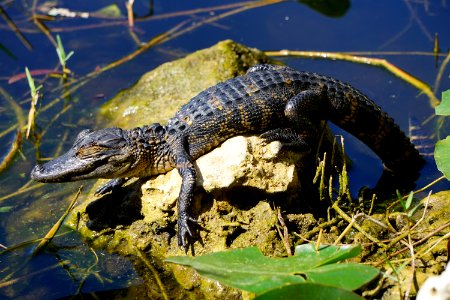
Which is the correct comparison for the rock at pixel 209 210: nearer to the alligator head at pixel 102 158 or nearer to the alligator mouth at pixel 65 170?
the alligator head at pixel 102 158

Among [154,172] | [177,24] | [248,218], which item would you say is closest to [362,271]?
[248,218]

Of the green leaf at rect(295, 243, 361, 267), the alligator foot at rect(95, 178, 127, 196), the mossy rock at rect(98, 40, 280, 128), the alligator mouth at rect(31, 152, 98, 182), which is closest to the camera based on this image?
the green leaf at rect(295, 243, 361, 267)

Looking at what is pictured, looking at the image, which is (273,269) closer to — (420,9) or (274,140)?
(274,140)

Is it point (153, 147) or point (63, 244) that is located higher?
point (153, 147)

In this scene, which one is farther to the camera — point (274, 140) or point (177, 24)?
point (177, 24)

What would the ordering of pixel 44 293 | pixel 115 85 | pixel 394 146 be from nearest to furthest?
pixel 44 293, pixel 394 146, pixel 115 85

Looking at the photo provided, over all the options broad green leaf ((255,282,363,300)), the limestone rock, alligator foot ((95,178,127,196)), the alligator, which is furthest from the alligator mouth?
broad green leaf ((255,282,363,300))

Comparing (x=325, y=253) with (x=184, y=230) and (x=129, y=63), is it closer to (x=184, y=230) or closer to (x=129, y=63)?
(x=184, y=230)

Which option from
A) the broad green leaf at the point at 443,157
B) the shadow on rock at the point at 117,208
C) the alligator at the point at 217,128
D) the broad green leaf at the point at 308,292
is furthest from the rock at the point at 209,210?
the broad green leaf at the point at 308,292

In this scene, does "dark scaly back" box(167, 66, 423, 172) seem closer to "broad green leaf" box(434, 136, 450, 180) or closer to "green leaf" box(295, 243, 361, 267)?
"broad green leaf" box(434, 136, 450, 180)

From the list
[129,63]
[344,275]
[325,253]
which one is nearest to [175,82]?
[129,63]
